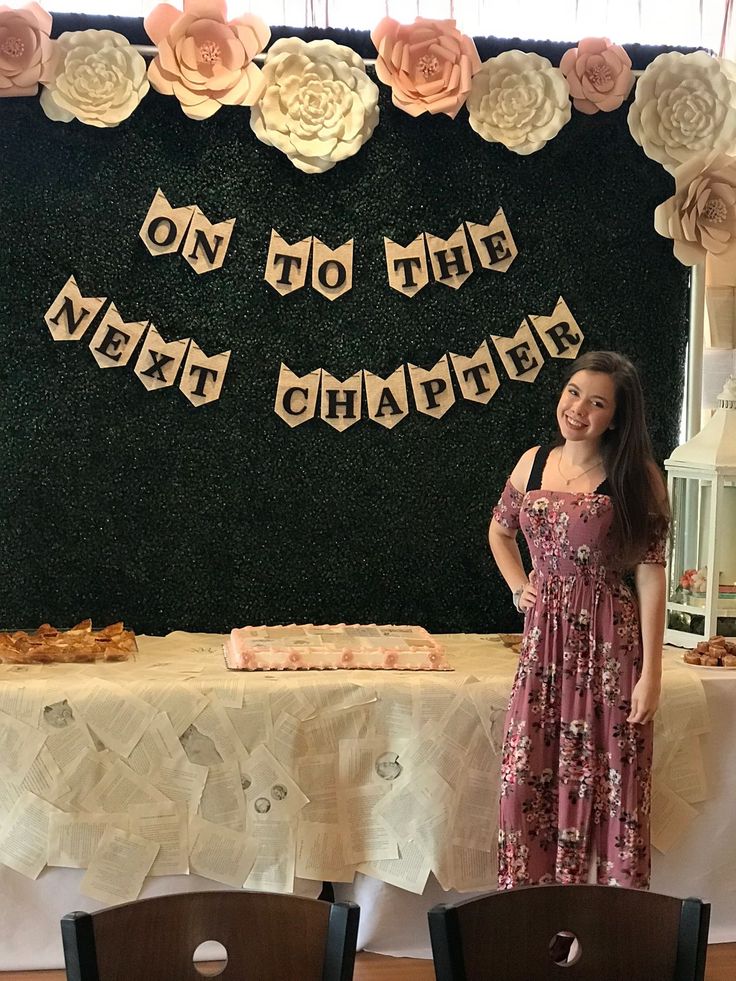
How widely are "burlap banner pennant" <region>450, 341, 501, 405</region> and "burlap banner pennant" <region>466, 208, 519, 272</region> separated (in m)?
0.22

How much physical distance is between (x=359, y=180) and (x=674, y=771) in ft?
5.46

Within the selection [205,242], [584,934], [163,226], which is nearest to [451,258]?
[205,242]

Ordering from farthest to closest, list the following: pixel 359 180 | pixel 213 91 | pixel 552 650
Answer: pixel 359 180 < pixel 213 91 < pixel 552 650

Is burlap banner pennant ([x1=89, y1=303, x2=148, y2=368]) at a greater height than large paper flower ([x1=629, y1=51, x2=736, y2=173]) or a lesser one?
lesser

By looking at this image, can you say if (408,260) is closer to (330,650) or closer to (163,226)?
(163,226)

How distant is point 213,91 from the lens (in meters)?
2.98

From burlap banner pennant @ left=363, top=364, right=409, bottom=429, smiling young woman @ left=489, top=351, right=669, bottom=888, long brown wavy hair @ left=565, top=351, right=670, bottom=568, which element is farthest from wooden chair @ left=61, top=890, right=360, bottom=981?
burlap banner pennant @ left=363, top=364, right=409, bottom=429

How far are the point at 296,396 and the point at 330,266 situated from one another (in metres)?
0.35

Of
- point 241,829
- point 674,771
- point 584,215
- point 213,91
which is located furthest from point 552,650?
point 213,91

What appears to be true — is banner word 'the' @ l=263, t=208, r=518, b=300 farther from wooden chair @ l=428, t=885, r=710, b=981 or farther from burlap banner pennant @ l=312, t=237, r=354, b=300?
wooden chair @ l=428, t=885, r=710, b=981

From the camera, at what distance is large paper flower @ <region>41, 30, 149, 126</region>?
296cm

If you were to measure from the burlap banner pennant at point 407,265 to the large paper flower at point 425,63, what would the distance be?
0.34m

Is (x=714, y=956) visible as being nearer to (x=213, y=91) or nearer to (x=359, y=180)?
(x=359, y=180)

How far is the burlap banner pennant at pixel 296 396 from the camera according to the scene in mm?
3195
